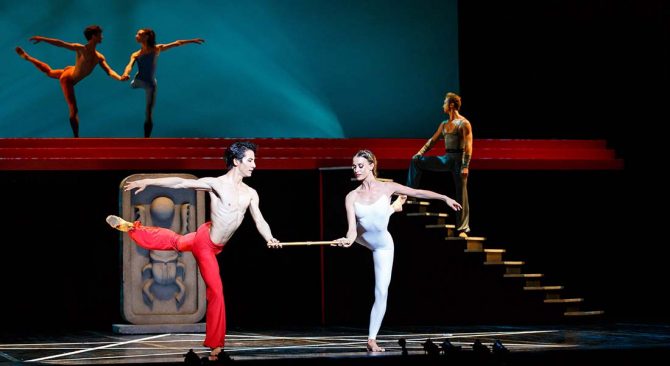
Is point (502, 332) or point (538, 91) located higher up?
point (538, 91)

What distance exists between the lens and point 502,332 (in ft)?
37.2

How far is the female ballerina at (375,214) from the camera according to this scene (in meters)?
9.30

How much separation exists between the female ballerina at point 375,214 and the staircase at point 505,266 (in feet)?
10.4

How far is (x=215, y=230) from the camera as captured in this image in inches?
351

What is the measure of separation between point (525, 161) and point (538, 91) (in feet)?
7.30

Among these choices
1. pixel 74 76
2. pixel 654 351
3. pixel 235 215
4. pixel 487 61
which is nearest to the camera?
pixel 654 351

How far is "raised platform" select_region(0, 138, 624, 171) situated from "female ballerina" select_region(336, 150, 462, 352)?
334 cm

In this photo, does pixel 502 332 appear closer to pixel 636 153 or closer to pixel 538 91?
pixel 636 153

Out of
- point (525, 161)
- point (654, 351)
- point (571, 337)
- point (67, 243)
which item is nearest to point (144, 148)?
point (67, 243)

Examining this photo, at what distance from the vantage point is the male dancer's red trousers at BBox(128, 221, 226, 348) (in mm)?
8867

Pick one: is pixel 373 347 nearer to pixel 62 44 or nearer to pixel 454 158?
pixel 454 158

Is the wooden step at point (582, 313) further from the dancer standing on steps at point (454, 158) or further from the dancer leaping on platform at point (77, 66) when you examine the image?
the dancer leaping on platform at point (77, 66)

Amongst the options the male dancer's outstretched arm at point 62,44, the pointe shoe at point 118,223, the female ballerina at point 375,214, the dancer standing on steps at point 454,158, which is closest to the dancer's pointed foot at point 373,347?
the female ballerina at point 375,214

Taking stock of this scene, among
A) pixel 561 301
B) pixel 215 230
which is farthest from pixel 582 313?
pixel 215 230
